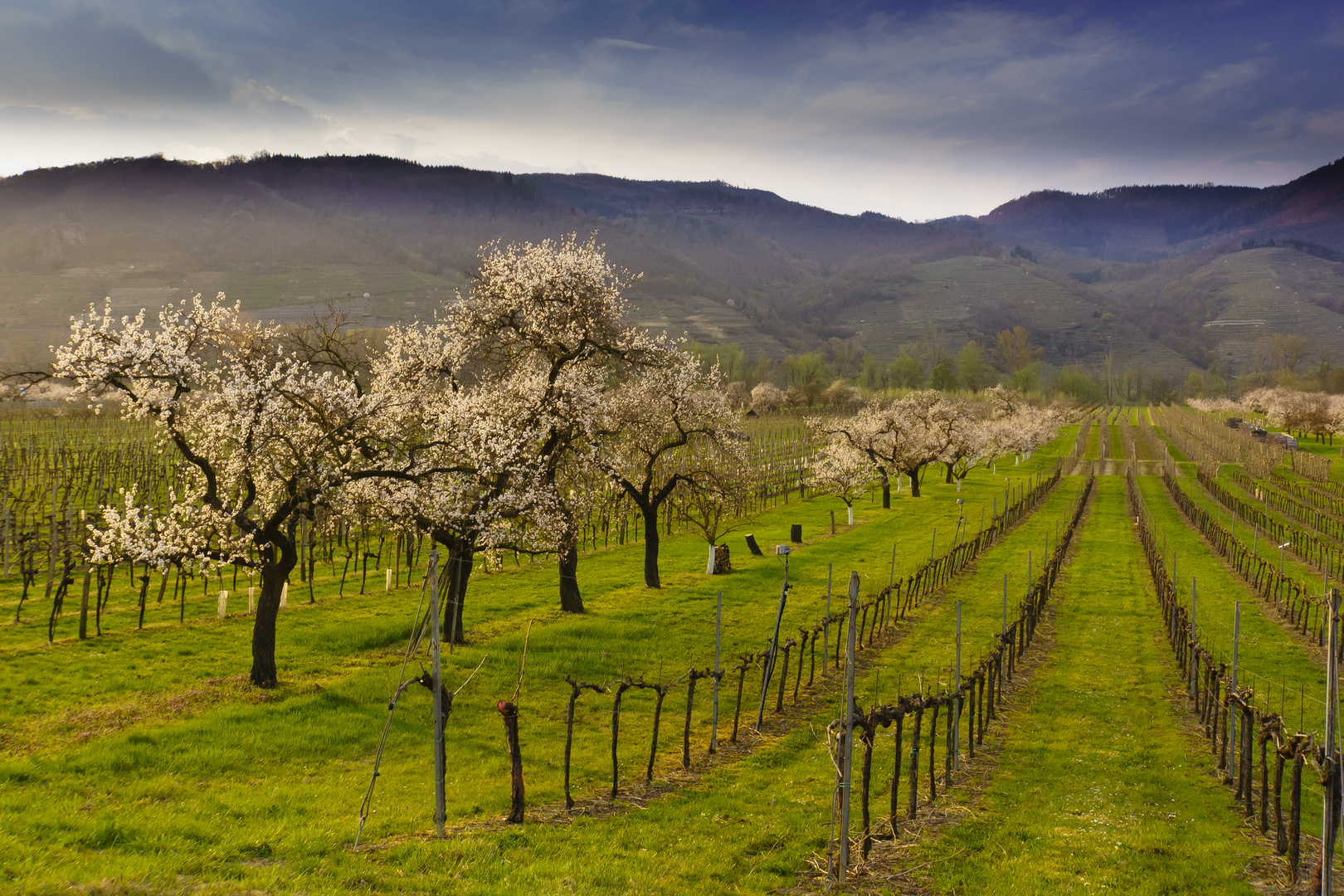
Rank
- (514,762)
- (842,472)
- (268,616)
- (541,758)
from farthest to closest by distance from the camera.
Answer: (842,472)
(268,616)
(541,758)
(514,762)

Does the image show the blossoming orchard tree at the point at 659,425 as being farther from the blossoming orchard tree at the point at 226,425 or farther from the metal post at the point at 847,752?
the metal post at the point at 847,752

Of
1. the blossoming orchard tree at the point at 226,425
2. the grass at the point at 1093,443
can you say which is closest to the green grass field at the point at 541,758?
the blossoming orchard tree at the point at 226,425

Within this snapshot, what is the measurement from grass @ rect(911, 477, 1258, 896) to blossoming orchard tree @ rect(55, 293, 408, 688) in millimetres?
14611

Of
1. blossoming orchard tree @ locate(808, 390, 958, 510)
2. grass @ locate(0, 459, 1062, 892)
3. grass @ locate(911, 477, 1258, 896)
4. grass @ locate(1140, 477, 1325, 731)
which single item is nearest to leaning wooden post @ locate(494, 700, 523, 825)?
grass @ locate(0, 459, 1062, 892)

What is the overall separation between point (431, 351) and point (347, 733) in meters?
13.7

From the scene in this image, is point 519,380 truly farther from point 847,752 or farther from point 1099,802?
point 1099,802

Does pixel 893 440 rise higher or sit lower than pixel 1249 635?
higher

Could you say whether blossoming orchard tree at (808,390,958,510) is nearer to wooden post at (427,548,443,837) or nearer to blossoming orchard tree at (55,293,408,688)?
blossoming orchard tree at (55,293,408,688)

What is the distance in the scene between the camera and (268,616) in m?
18.1

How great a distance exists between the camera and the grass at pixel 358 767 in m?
10.0

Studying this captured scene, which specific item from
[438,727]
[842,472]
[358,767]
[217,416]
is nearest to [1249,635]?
[438,727]

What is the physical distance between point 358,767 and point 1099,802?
43.2ft

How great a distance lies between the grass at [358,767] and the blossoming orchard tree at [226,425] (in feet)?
9.72

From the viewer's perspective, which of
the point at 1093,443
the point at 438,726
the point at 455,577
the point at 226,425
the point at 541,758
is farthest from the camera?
the point at 1093,443
